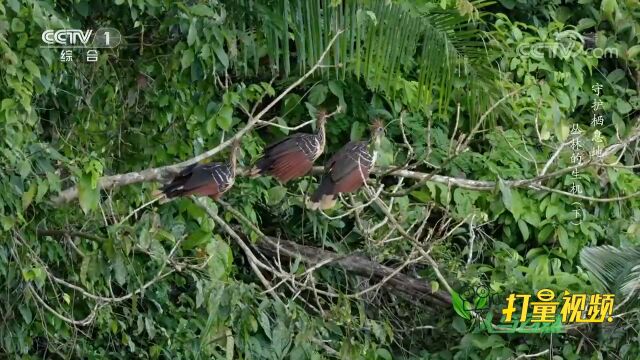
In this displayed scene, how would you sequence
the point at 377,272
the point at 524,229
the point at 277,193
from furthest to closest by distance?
the point at 524,229 < the point at 377,272 < the point at 277,193

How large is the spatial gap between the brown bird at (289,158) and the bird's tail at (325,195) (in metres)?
0.11

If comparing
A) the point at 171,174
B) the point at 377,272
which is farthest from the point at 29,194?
the point at 377,272

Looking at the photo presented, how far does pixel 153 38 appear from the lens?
504 centimetres

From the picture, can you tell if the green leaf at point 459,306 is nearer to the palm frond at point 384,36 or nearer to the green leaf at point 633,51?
the palm frond at point 384,36

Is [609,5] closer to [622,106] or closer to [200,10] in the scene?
[622,106]

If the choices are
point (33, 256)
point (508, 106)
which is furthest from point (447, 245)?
point (33, 256)

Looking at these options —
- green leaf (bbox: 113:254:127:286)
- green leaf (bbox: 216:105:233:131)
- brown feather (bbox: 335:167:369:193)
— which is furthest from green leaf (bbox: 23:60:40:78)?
brown feather (bbox: 335:167:369:193)

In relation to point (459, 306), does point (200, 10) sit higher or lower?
higher

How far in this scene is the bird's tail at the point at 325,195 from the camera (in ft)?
14.7

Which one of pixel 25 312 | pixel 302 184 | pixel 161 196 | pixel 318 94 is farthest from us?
pixel 318 94

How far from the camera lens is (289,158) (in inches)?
171

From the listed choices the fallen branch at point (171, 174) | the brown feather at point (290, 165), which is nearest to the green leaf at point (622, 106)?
the fallen branch at point (171, 174)

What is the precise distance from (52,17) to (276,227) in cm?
215

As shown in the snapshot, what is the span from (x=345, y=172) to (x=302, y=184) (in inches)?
42.4
